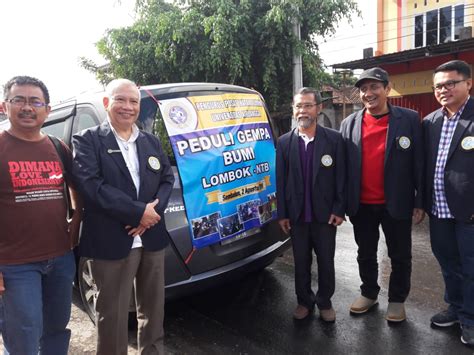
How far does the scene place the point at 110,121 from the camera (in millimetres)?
2445

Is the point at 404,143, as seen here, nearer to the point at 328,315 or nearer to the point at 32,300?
the point at 328,315

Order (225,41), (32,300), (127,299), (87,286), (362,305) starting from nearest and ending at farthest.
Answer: (32,300) → (127,299) → (87,286) → (362,305) → (225,41)

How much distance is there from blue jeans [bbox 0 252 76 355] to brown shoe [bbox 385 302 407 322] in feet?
7.83

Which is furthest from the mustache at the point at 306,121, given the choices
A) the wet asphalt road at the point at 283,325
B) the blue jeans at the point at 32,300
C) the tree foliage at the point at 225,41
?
the tree foliage at the point at 225,41

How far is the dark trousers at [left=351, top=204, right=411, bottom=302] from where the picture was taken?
Result: 3168 mm

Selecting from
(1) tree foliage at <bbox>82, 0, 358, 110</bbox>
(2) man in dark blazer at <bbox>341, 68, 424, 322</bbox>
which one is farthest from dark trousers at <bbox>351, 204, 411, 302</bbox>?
(1) tree foliage at <bbox>82, 0, 358, 110</bbox>

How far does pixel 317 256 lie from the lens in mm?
3268

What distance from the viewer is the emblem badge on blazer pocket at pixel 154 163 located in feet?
7.96

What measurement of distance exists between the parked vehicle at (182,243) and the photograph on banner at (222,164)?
0.19ft

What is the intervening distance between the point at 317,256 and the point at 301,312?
48 centimetres

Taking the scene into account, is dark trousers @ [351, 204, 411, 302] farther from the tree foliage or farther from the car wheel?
the tree foliage

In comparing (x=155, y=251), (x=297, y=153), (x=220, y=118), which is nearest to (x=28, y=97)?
(x=155, y=251)

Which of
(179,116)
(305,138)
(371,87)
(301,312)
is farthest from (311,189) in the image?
(179,116)

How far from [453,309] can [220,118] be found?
234 centimetres
